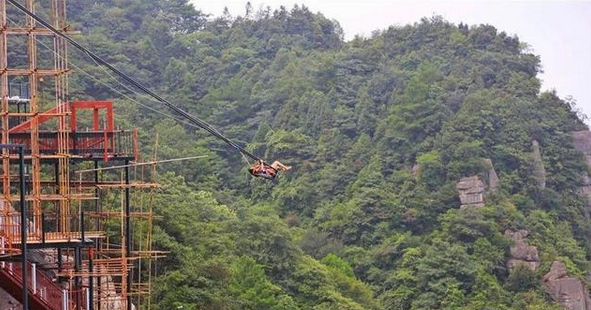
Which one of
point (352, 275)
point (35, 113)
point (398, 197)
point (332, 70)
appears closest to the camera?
point (35, 113)

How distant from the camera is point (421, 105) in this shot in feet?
203

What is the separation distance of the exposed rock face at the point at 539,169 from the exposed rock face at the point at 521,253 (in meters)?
5.68

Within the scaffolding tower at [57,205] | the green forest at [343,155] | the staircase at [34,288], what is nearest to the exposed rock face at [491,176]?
the green forest at [343,155]

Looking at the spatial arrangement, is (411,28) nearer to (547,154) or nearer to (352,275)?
(547,154)

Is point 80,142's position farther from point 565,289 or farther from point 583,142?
point 583,142

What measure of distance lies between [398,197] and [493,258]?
7251mm

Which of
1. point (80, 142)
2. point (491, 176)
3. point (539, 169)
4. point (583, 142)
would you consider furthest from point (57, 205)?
point (583, 142)

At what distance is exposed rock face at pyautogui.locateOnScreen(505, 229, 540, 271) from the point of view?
50938 mm

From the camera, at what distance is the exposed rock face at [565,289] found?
4906 cm

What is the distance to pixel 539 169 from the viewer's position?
191 ft

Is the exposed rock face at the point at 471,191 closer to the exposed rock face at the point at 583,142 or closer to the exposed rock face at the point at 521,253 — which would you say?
the exposed rock face at the point at 521,253

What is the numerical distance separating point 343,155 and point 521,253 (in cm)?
1355

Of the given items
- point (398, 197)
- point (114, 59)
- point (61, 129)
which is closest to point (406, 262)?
point (398, 197)

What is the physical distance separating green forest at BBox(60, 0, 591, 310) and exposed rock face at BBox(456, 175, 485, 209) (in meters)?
0.40
